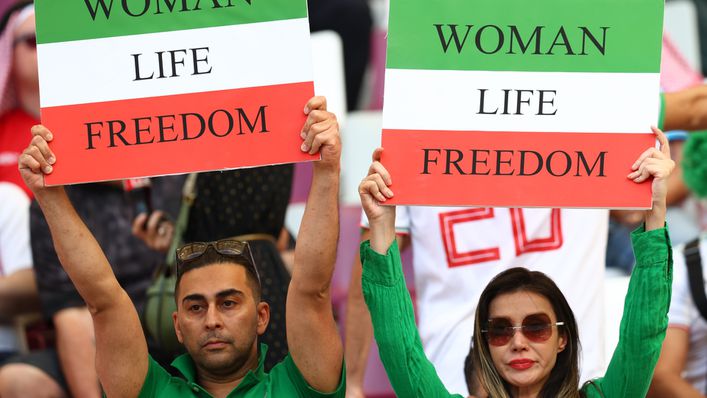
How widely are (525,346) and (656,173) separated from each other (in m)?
0.53

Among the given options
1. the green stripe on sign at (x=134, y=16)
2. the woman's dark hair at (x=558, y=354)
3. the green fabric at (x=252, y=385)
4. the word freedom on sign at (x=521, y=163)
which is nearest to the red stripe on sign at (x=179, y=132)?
the green stripe on sign at (x=134, y=16)

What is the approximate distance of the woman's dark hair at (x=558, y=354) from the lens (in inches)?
131

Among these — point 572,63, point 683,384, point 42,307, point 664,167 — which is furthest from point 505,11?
point 42,307

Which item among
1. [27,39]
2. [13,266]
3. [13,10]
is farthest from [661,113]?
[13,10]

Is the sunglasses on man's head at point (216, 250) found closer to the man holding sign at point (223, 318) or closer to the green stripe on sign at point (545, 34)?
the man holding sign at point (223, 318)

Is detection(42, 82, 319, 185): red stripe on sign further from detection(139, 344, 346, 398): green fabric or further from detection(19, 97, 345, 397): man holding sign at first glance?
detection(139, 344, 346, 398): green fabric

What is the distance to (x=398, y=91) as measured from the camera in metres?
3.40

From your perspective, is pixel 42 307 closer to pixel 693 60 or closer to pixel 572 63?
pixel 572 63

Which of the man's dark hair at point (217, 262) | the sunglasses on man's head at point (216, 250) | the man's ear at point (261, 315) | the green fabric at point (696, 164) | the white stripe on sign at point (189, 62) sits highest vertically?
the white stripe on sign at point (189, 62)

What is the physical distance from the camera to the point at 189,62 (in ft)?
11.3

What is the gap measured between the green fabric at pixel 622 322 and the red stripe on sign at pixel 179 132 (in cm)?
38

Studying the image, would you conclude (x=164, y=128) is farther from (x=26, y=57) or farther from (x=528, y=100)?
(x=26, y=57)

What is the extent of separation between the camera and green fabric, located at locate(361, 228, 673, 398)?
127 inches

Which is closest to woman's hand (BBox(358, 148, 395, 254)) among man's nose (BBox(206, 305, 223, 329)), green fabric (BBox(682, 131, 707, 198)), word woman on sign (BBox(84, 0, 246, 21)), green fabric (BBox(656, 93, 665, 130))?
man's nose (BBox(206, 305, 223, 329))
